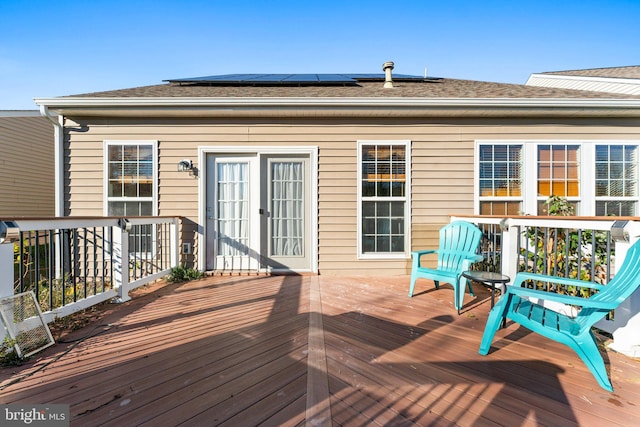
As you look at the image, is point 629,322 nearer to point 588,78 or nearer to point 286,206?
point 286,206

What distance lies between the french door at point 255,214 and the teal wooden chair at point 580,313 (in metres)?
2.87

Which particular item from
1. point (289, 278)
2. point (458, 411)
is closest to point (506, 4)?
point (289, 278)

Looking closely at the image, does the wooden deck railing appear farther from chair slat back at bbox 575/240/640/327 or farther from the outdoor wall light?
chair slat back at bbox 575/240/640/327

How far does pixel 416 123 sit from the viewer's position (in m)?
4.35

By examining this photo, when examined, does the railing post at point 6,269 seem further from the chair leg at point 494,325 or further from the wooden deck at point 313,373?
the chair leg at point 494,325

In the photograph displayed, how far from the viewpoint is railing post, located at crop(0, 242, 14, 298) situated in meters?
1.98

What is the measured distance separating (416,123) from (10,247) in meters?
4.66

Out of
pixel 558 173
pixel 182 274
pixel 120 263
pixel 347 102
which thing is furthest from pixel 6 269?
pixel 558 173

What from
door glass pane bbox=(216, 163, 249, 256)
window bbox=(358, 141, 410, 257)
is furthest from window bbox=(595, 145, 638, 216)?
door glass pane bbox=(216, 163, 249, 256)

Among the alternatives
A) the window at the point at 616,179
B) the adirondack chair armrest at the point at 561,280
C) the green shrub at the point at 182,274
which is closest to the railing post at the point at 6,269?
the green shrub at the point at 182,274

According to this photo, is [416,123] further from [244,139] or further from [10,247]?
[10,247]

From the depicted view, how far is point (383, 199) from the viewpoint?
4359 millimetres

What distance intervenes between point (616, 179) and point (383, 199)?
3.44 meters

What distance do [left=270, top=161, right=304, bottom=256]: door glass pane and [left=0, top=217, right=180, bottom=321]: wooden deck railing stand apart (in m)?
1.45
